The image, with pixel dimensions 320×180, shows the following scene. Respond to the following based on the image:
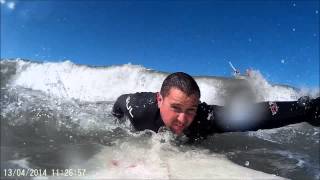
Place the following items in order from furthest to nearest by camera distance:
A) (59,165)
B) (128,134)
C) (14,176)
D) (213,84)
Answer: (213,84)
(128,134)
(59,165)
(14,176)

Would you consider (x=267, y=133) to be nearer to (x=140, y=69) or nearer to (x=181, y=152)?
(x=181, y=152)

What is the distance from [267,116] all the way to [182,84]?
42.0 inches

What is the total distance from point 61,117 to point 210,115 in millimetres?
2986

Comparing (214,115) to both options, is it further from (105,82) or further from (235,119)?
(105,82)

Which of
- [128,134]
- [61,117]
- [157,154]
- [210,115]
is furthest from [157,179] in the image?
[61,117]

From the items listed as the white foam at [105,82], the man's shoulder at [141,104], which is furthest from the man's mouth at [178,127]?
the white foam at [105,82]

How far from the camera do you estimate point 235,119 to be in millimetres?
4855

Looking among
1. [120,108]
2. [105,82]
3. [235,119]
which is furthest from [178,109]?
[105,82]

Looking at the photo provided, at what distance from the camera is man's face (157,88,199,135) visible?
4.22 meters

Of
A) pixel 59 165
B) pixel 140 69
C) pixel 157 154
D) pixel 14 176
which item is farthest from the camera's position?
pixel 140 69

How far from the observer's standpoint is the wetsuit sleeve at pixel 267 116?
4.75m

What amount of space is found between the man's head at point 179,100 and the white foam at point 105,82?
681 centimetres

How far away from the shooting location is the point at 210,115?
483 centimetres

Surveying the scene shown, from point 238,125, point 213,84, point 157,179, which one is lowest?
point 157,179
